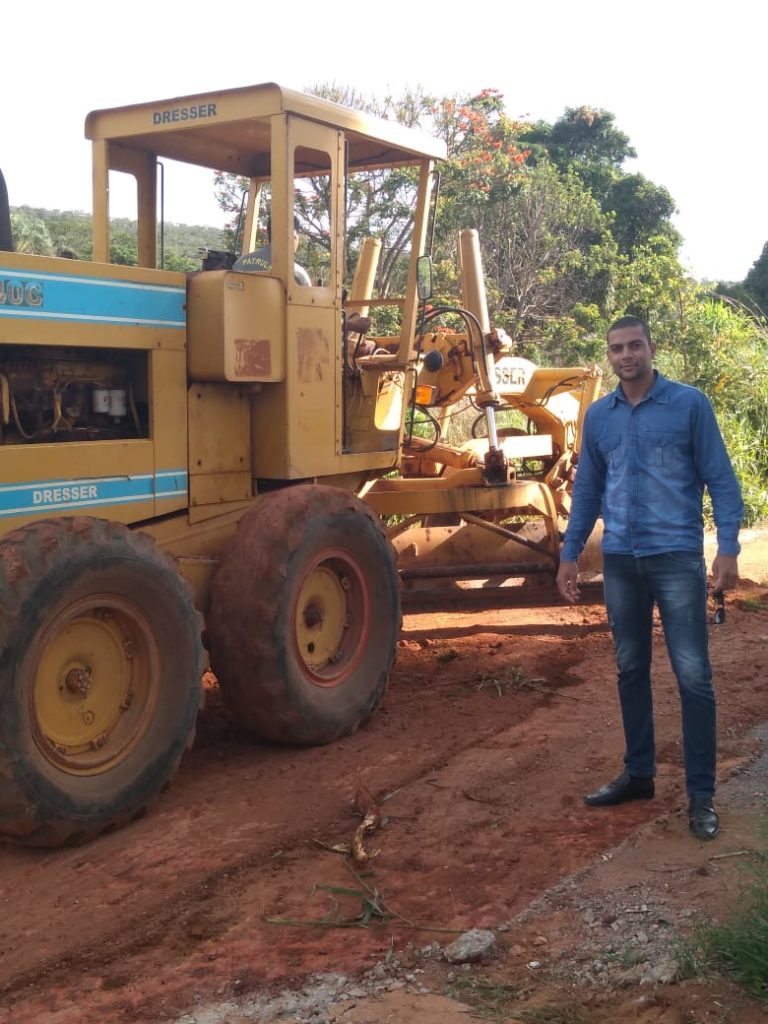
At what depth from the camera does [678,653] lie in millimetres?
4355

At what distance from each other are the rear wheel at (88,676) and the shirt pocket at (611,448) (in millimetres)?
1835

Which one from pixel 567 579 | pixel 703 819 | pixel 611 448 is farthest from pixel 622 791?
pixel 611 448

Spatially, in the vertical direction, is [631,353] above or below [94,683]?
above

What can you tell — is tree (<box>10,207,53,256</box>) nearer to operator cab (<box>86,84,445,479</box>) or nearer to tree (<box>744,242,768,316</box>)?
operator cab (<box>86,84,445,479</box>)

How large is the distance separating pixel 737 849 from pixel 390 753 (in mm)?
1840

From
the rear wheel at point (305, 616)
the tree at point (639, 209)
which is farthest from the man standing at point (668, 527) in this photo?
the tree at point (639, 209)

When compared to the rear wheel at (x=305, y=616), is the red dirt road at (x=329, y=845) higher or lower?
lower

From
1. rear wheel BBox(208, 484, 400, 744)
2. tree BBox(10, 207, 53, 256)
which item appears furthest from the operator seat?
tree BBox(10, 207, 53, 256)

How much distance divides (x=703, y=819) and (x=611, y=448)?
1.46 m

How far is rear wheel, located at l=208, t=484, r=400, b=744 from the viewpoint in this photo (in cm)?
521

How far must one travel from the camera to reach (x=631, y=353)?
4.35m

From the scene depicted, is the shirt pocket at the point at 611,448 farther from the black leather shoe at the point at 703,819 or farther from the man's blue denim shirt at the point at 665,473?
the black leather shoe at the point at 703,819

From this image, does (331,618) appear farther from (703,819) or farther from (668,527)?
(703,819)

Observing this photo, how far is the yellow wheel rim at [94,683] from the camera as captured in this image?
438 centimetres
